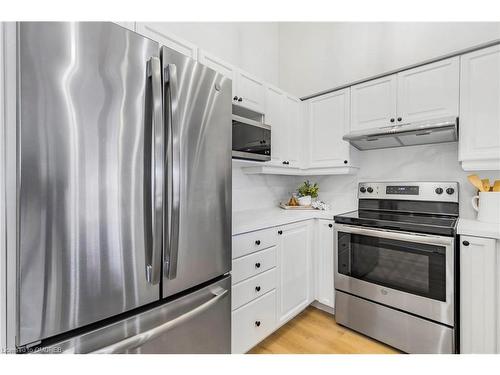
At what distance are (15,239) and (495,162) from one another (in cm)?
247

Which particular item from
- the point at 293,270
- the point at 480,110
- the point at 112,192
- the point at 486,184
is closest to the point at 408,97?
the point at 480,110

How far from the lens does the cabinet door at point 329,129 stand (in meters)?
2.36

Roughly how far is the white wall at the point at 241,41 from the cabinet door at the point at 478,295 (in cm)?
241

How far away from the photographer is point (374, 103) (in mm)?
2170

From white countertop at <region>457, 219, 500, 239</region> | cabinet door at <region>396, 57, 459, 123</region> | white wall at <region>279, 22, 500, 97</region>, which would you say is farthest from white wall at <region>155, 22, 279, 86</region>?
white countertop at <region>457, 219, 500, 239</region>

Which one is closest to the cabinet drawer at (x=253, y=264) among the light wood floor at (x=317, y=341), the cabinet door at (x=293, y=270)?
the cabinet door at (x=293, y=270)

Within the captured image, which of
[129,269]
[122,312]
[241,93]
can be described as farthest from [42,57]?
[241,93]

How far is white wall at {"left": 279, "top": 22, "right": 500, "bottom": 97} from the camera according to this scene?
6.84ft

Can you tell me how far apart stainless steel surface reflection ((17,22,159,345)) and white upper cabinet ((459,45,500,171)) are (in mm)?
2053

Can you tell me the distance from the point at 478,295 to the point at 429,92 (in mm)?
1416

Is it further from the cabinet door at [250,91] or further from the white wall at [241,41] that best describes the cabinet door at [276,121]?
the white wall at [241,41]

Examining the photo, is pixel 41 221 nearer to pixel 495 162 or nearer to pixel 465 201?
pixel 495 162
